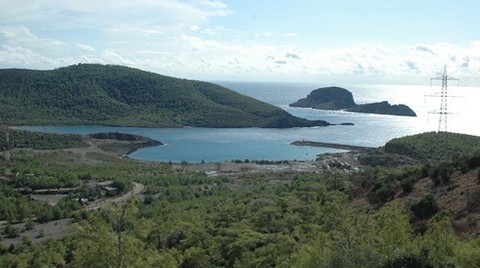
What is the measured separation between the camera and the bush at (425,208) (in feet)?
75.8

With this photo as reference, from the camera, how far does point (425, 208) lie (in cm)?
2323

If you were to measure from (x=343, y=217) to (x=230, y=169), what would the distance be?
58512 mm

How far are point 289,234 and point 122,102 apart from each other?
144697 mm

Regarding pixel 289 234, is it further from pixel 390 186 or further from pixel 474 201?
pixel 390 186

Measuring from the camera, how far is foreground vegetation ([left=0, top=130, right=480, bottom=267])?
12562 mm

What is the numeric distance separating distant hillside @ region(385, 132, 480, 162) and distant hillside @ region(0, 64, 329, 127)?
69052mm

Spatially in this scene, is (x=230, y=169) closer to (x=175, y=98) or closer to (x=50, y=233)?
(x=50, y=233)

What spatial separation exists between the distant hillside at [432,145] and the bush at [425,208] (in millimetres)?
48529

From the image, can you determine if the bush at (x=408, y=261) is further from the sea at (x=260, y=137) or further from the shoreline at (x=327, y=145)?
the shoreline at (x=327, y=145)

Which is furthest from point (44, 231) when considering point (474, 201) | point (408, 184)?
point (474, 201)

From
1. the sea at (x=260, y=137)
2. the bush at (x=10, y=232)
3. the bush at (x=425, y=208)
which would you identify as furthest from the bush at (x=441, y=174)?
the sea at (x=260, y=137)

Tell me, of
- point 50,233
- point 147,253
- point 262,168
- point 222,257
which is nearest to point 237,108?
point 262,168

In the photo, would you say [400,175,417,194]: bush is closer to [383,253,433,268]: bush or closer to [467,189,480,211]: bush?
[467,189,480,211]: bush

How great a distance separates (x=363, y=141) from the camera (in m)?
121
